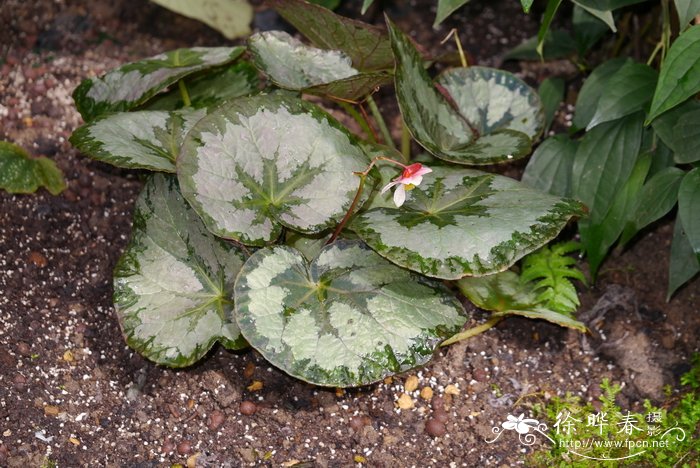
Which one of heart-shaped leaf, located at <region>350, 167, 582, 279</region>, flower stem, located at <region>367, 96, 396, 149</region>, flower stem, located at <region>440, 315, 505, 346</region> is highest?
heart-shaped leaf, located at <region>350, 167, 582, 279</region>

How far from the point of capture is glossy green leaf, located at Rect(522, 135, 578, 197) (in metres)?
2.66

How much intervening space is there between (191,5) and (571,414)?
195 centimetres

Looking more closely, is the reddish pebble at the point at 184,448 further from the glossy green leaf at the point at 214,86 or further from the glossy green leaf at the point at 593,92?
the glossy green leaf at the point at 593,92

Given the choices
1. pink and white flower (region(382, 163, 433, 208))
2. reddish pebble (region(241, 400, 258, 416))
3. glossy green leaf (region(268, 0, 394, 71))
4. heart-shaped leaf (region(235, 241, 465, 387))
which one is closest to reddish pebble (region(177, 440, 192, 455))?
reddish pebble (region(241, 400, 258, 416))

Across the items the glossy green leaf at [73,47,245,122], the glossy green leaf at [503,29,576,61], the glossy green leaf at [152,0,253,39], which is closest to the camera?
the glossy green leaf at [73,47,245,122]

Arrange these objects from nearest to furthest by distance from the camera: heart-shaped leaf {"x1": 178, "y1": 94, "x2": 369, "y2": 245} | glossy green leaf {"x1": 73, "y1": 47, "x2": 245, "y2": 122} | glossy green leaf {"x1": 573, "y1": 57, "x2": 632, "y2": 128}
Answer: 1. heart-shaped leaf {"x1": 178, "y1": 94, "x2": 369, "y2": 245}
2. glossy green leaf {"x1": 73, "y1": 47, "x2": 245, "y2": 122}
3. glossy green leaf {"x1": 573, "y1": 57, "x2": 632, "y2": 128}

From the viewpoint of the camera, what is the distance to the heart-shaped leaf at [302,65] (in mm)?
2402

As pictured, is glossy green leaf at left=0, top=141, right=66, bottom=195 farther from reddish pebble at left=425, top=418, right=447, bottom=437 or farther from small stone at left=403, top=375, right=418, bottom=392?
reddish pebble at left=425, top=418, right=447, bottom=437

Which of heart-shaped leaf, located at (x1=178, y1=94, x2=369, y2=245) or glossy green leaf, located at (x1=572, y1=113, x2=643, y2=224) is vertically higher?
heart-shaped leaf, located at (x1=178, y1=94, x2=369, y2=245)

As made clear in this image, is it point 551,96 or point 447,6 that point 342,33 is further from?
point 551,96

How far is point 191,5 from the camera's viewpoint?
10.0 ft

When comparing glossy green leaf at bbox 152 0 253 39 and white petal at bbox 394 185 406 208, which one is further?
glossy green leaf at bbox 152 0 253 39

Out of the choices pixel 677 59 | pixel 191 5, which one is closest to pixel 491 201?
pixel 677 59

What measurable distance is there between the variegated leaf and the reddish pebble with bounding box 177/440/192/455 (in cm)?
101
